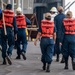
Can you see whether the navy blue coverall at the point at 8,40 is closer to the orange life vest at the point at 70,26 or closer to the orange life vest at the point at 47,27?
the orange life vest at the point at 47,27

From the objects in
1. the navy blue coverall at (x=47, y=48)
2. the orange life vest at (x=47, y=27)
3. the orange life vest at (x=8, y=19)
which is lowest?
the navy blue coverall at (x=47, y=48)

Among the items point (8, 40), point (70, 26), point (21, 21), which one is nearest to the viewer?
point (70, 26)

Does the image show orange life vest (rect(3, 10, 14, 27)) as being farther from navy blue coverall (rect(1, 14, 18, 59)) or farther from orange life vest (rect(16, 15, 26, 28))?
orange life vest (rect(16, 15, 26, 28))

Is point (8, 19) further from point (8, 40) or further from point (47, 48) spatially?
point (47, 48)

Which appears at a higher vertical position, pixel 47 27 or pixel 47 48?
pixel 47 27

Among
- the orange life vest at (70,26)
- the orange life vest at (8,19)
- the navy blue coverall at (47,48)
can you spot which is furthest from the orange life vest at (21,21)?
the navy blue coverall at (47,48)

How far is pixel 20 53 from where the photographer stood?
17.3 meters

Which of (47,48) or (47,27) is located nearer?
(47,48)

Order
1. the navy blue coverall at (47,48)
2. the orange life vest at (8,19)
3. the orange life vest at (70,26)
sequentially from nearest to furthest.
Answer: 1. the navy blue coverall at (47,48)
2. the orange life vest at (70,26)
3. the orange life vest at (8,19)

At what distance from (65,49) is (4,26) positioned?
2.13m

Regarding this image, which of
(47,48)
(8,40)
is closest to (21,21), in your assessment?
(8,40)

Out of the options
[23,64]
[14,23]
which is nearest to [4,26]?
[14,23]

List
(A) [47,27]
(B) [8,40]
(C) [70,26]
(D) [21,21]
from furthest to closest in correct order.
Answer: (D) [21,21] → (B) [8,40] → (C) [70,26] → (A) [47,27]

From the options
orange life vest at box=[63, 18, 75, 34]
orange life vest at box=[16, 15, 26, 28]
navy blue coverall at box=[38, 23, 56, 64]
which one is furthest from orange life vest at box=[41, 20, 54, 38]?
orange life vest at box=[16, 15, 26, 28]
